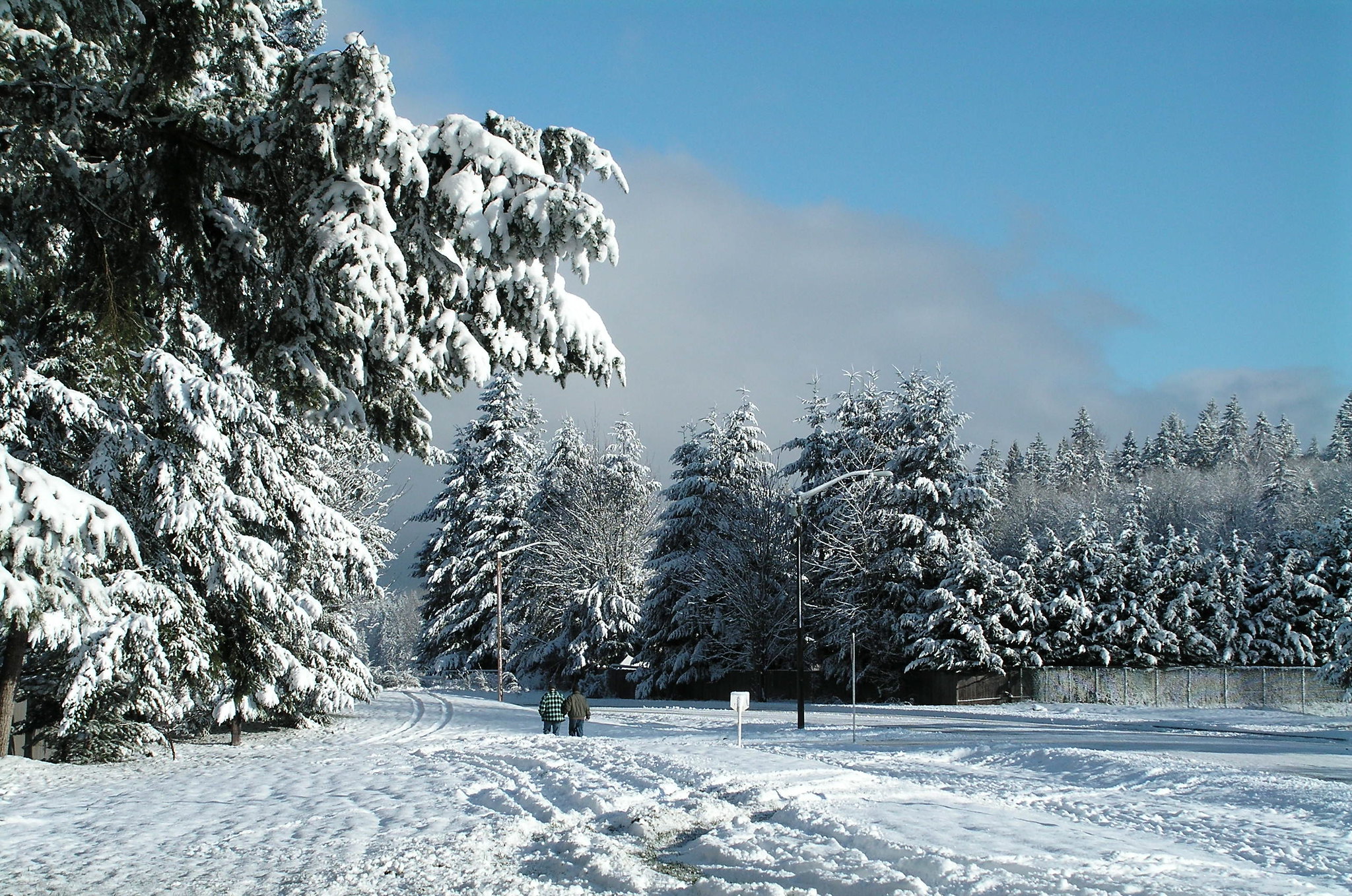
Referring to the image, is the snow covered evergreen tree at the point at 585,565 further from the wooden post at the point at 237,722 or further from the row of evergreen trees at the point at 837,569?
the wooden post at the point at 237,722

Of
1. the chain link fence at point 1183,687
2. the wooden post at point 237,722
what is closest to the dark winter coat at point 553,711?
the wooden post at point 237,722

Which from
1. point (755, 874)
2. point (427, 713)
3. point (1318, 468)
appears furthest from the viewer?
point (1318, 468)

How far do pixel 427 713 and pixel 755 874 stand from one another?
26086mm

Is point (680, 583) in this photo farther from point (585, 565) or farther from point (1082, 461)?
point (1082, 461)

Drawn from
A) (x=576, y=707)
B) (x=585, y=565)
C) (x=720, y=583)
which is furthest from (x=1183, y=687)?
(x=576, y=707)

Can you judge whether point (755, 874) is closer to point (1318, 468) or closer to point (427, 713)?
point (427, 713)

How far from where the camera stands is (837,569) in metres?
45.3

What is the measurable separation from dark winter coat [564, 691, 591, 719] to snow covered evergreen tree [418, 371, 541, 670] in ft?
106

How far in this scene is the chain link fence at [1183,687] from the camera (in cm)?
4222

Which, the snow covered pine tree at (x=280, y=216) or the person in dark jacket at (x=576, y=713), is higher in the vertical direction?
the snow covered pine tree at (x=280, y=216)

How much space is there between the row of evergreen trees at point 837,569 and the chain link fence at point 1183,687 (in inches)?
55.7

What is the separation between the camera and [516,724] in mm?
28719

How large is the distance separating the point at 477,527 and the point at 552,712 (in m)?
34.0

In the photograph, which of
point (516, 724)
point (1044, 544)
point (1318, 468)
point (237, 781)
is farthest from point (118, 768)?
point (1318, 468)
